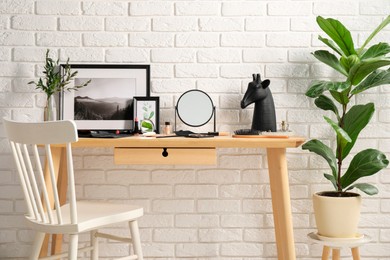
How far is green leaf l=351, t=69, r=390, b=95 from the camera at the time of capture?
8.63ft

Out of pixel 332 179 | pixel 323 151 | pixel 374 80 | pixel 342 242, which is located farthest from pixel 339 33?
pixel 342 242

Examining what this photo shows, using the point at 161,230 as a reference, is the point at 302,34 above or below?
above

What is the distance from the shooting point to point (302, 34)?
2916mm

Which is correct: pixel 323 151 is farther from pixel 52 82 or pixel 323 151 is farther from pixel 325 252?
pixel 52 82

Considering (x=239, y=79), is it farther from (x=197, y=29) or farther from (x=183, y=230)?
(x=183, y=230)

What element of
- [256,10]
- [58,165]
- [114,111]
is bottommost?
[58,165]

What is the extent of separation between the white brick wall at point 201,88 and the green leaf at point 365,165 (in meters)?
0.28

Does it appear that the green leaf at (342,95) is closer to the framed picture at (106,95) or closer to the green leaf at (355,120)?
the green leaf at (355,120)

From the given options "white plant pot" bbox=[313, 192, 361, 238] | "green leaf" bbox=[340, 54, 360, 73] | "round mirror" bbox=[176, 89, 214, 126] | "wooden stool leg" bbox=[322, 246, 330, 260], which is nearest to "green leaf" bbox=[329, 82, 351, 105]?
"green leaf" bbox=[340, 54, 360, 73]

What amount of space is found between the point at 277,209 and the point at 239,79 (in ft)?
2.43

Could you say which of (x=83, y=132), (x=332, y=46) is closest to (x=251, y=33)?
(x=332, y=46)

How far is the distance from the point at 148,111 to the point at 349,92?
994 mm

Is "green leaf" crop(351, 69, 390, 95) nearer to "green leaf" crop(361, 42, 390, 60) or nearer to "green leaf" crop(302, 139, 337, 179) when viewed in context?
"green leaf" crop(361, 42, 390, 60)

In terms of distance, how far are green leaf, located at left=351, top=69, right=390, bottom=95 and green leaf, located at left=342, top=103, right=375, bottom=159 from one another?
0.09 m
